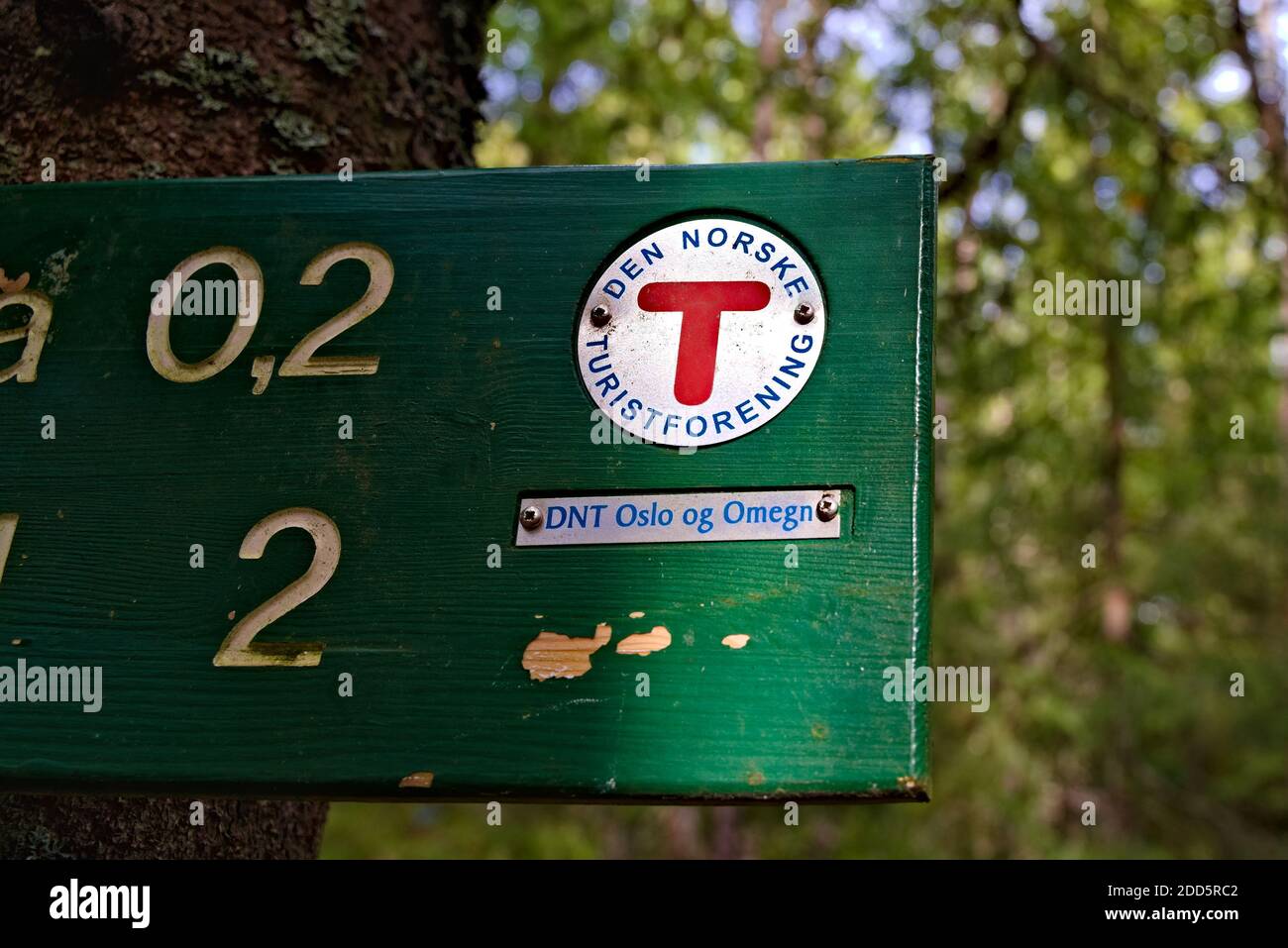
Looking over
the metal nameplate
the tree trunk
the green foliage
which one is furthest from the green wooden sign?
the green foliage

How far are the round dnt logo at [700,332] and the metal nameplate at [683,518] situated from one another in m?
0.06

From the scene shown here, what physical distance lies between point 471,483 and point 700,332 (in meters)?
0.27

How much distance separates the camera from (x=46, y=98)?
1.51 m

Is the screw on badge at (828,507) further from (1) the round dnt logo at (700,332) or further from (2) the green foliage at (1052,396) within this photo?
(2) the green foliage at (1052,396)

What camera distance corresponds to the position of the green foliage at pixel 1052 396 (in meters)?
4.76

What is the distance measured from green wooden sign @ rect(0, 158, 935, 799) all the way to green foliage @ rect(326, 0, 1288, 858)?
2.48 meters

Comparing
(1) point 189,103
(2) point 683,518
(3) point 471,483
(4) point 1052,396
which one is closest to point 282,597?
(3) point 471,483

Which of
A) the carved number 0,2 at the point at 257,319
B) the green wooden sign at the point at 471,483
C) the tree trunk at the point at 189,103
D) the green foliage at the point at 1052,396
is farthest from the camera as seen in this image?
the green foliage at the point at 1052,396

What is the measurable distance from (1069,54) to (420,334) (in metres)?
3.91

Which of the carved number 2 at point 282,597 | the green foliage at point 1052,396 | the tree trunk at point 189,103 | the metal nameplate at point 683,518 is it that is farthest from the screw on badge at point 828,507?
the green foliage at point 1052,396
